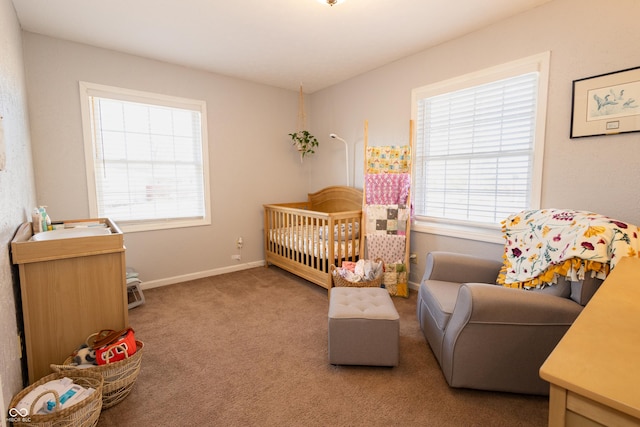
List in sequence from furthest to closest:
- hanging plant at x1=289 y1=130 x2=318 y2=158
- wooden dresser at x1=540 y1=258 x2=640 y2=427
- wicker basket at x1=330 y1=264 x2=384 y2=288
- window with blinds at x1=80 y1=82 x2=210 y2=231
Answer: hanging plant at x1=289 y1=130 x2=318 y2=158, window with blinds at x1=80 y1=82 x2=210 y2=231, wicker basket at x1=330 y1=264 x2=384 y2=288, wooden dresser at x1=540 y1=258 x2=640 y2=427

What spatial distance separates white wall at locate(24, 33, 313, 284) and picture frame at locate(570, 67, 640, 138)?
3143 millimetres

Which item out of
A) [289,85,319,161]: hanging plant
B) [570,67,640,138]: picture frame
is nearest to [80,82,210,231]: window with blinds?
[289,85,319,161]: hanging plant

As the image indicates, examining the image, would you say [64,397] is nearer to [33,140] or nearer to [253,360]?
[253,360]

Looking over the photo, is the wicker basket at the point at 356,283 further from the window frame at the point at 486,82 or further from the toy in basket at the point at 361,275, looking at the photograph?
the window frame at the point at 486,82

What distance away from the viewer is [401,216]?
3102 mm

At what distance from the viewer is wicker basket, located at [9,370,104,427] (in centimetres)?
123

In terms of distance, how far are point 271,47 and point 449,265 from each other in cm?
254

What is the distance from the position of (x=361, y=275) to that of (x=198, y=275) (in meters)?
2.06

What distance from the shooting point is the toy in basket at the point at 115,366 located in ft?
5.17

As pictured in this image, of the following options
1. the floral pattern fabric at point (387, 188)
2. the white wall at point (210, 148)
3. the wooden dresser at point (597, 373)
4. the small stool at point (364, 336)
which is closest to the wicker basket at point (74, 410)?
the small stool at point (364, 336)

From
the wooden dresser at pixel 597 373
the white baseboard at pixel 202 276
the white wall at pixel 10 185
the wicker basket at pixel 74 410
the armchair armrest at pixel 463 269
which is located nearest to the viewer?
the wooden dresser at pixel 597 373

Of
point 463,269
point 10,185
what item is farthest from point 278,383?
point 10,185

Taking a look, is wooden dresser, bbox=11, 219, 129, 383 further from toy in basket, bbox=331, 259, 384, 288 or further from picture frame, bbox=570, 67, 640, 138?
picture frame, bbox=570, 67, 640, 138

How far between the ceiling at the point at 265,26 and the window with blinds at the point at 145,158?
0.51 m
